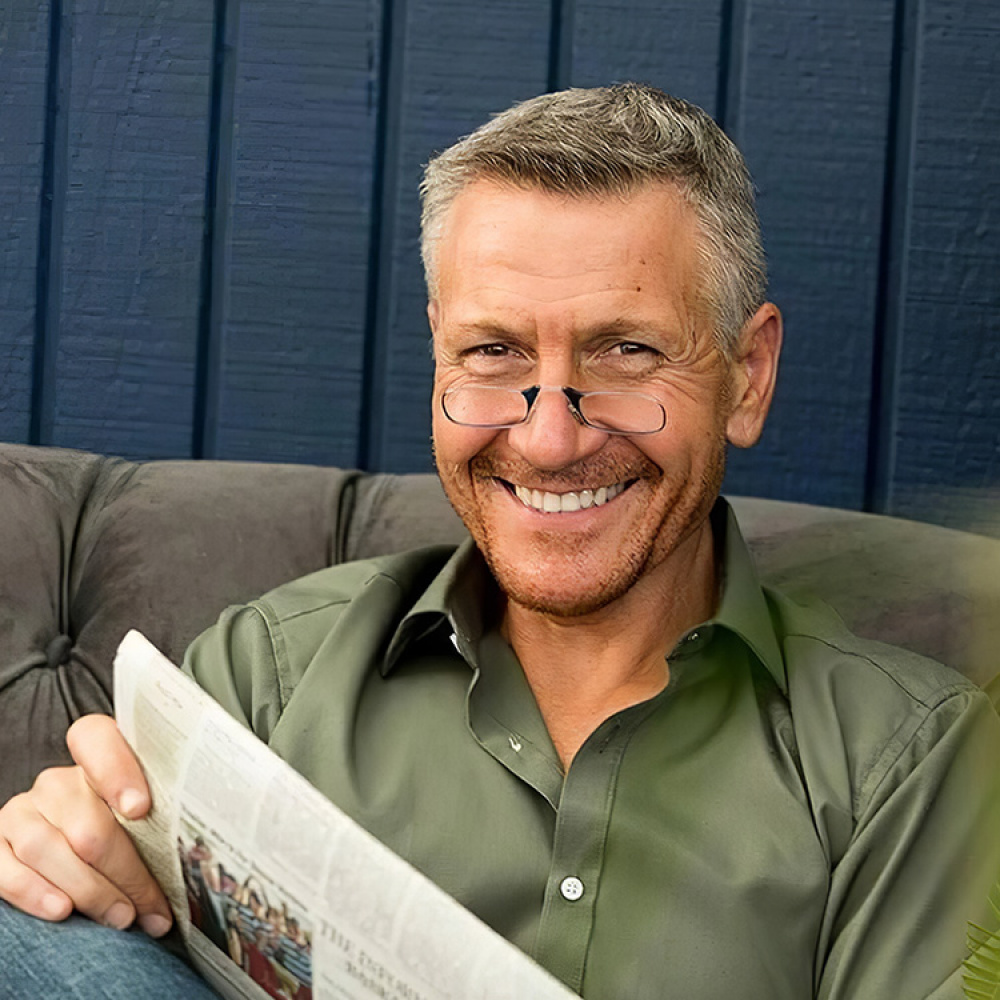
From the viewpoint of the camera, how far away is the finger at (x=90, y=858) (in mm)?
957

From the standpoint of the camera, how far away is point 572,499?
113 cm

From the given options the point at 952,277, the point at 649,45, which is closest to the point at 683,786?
the point at 952,277

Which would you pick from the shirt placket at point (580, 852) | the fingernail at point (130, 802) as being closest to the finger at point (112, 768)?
the fingernail at point (130, 802)

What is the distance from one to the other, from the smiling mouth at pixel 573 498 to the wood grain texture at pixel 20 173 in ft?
2.80

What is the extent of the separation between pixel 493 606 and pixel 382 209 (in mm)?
636

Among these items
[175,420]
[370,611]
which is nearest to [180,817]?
[370,611]

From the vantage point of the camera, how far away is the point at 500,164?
3.68 feet

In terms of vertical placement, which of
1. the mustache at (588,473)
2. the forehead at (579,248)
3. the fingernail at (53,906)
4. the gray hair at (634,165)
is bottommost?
the fingernail at (53,906)

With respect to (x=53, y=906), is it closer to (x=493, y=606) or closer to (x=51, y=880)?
(x=51, y=880)

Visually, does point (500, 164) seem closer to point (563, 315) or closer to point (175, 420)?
point (563, 315)

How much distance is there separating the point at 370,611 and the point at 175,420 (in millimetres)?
619

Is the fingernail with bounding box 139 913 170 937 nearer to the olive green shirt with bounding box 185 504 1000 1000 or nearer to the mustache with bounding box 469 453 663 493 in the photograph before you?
the olive green shirt with bounding box 185 504 1000 1000

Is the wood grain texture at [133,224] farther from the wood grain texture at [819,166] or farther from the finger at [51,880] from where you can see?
the finger at [51,880]

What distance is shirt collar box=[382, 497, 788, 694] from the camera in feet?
3.70
